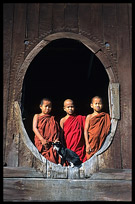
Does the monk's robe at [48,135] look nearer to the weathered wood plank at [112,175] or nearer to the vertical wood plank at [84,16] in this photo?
the weathered wood plank at [112,175]

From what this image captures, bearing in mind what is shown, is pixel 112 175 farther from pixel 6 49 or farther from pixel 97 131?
pixel 6 49

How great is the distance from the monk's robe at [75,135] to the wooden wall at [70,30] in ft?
1.39

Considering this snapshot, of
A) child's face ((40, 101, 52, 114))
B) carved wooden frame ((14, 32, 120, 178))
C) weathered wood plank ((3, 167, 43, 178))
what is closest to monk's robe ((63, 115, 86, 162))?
child's face ((40, 101, 52, 114))

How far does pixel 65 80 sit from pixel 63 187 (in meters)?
3.06

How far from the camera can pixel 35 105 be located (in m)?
5.18

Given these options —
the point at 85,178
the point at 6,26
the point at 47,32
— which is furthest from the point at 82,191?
the point at 6,26

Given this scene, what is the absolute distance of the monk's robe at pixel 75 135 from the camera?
3190 millimetres

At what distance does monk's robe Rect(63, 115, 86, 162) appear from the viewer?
10.5ft

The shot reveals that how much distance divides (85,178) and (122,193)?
0.35 metres

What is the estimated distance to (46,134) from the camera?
10.3ft

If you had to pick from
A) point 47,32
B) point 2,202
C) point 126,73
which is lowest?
point 2,202

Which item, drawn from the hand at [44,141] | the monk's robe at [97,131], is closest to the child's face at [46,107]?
the hand at [44,141]

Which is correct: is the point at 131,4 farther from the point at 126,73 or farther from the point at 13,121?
the point at 13,121

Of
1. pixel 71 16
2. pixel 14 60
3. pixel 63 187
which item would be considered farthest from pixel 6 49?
pixel 63 187
